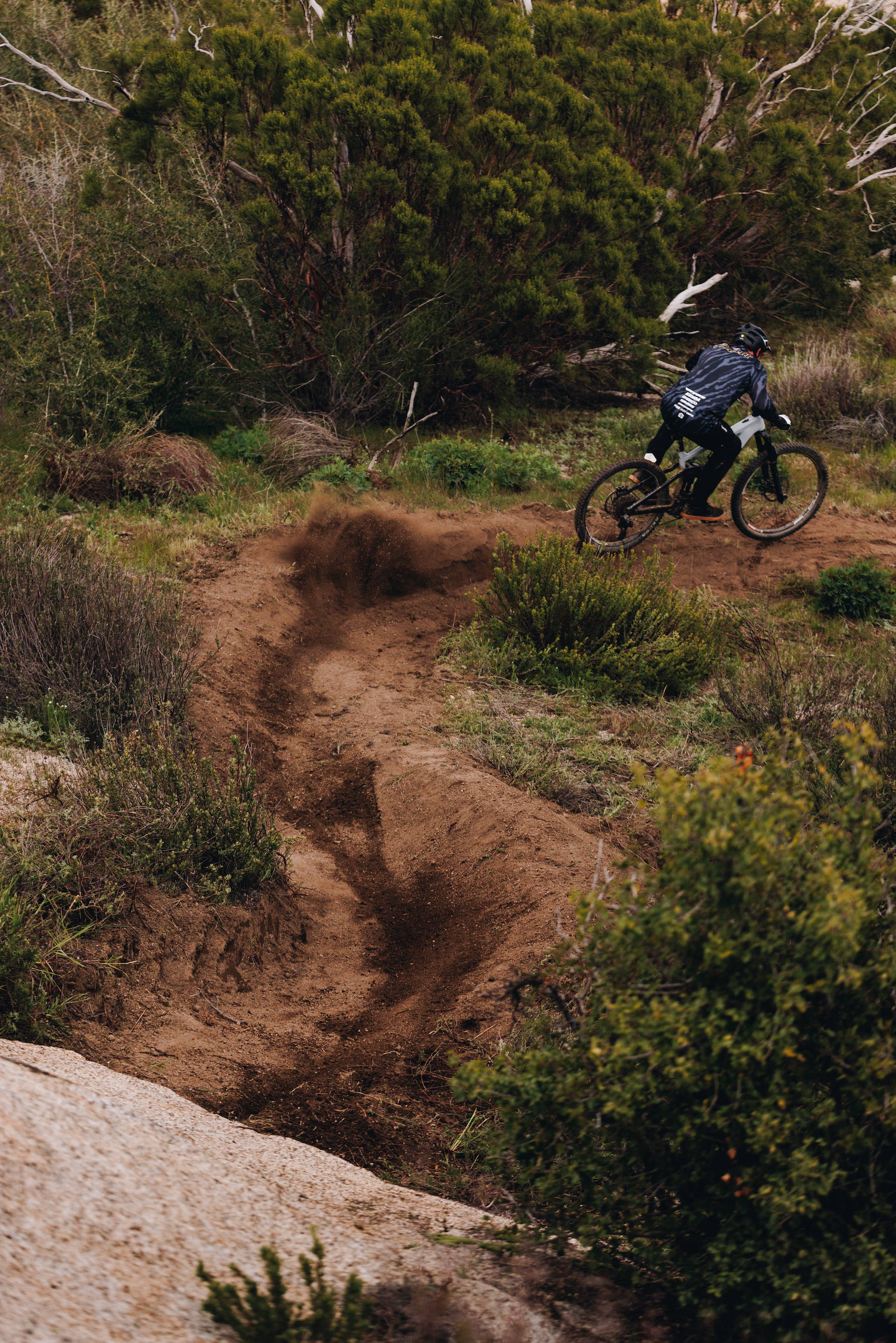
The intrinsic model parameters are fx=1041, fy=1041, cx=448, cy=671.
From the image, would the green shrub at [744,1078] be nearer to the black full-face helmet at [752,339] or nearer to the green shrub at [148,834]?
the green shrub at [148,834]

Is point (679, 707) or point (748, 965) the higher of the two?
point (748, 965)

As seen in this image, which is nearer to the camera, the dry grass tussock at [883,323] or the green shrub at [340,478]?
the green shrub at [340,478]

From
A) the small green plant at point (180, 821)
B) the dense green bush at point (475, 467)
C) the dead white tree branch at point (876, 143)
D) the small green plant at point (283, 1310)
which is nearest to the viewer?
the small green plant at point (283, 1310)

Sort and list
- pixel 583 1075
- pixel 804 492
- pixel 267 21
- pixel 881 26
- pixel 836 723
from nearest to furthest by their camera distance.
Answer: pixel 583 1075
pixel 836 723
pixel 804 492
pixel 267 21
pixel 881 26

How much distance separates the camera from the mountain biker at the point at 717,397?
7.46m

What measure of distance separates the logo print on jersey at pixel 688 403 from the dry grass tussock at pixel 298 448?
2919mm

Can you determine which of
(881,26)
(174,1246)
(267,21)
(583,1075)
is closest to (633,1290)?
(583,1075)

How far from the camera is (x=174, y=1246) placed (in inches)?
77.5

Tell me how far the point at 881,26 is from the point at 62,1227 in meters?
17.6

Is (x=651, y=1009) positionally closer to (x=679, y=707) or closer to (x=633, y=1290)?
(x=633, y=1290)

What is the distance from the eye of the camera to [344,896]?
4539 mm

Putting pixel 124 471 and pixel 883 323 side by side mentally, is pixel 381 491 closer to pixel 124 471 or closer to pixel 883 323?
pixel 124 471

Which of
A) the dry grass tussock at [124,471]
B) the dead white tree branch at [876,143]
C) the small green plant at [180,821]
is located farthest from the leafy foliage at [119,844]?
the dead white tree branch at [876,143]

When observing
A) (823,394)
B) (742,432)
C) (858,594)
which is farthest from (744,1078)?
(823,394)
